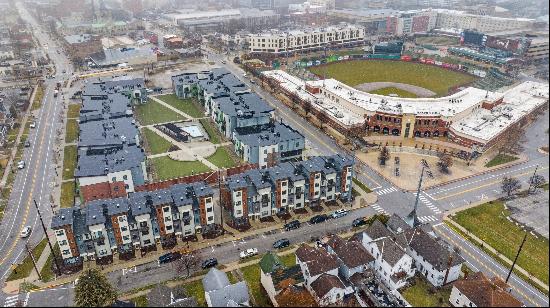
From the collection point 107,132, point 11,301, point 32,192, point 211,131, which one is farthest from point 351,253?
point 32,192

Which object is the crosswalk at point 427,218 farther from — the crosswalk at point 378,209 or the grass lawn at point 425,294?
the grass lawn at point 425,294

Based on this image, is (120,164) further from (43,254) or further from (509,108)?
(509,108)

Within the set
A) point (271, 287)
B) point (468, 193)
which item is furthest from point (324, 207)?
point (468, 193)

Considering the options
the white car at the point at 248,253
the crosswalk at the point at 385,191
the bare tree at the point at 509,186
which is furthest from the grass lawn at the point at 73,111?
the bare tree at the point at 509,186

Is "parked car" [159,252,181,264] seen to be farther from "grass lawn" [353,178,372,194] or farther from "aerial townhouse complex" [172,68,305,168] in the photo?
"grass lawn" [353,178,372,194]

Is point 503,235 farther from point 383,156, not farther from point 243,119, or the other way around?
point 243,119

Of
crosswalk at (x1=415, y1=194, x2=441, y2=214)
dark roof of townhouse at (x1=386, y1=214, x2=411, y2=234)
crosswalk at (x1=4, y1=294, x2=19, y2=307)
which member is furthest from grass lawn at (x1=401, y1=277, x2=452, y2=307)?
crosswalk at (x1=4, y1=294, x2=19, y2=307)

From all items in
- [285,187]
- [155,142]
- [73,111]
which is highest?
[285,187]
